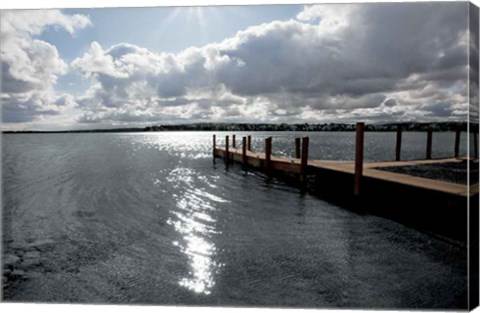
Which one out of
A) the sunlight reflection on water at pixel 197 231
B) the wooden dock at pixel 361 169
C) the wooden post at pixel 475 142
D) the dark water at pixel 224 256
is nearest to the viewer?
the wooden post at pixel 475 142

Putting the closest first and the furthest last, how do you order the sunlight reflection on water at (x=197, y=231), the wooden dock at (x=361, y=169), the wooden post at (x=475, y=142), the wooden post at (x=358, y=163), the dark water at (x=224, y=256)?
1. the wooden post at (x=475, y=142)
2. the dark water at (x=224, y=256)
3. the sunlight reflection on water at (x=197, y=231)
4. the wooden dock at (x=361, y=169)
5. the wooden post at (x=358, y=163)

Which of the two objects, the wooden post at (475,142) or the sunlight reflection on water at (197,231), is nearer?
the wooden post at (475,142)

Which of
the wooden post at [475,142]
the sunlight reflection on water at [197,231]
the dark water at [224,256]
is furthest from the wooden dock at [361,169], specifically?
the sunlight reflection on water at [197,231]

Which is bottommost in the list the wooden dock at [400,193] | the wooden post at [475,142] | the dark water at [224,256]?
the dark water at [224,256]

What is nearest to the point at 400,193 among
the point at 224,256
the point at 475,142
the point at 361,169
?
the point at 361,169

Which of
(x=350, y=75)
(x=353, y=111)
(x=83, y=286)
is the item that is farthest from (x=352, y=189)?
(x=83, y=286)

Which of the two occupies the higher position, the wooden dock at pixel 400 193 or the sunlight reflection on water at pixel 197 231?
the wooden dock at pixel 400 193

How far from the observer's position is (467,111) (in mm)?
3713

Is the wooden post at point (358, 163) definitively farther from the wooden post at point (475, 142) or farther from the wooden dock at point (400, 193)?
the wooden post at point (475, 142)

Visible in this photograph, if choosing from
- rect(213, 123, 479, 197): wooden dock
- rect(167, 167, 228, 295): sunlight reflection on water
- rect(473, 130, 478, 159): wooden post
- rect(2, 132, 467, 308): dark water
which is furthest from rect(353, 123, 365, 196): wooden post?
rect(473, 130, 478, 159): wooden post

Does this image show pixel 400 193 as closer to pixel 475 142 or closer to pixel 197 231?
pixel 475 142

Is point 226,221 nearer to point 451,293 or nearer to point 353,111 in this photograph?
point 353,111

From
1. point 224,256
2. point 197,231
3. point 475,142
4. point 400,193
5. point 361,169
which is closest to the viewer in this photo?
point 475,142

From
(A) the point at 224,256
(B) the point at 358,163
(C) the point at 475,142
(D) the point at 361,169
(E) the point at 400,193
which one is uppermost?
(C) the point at 475,142
